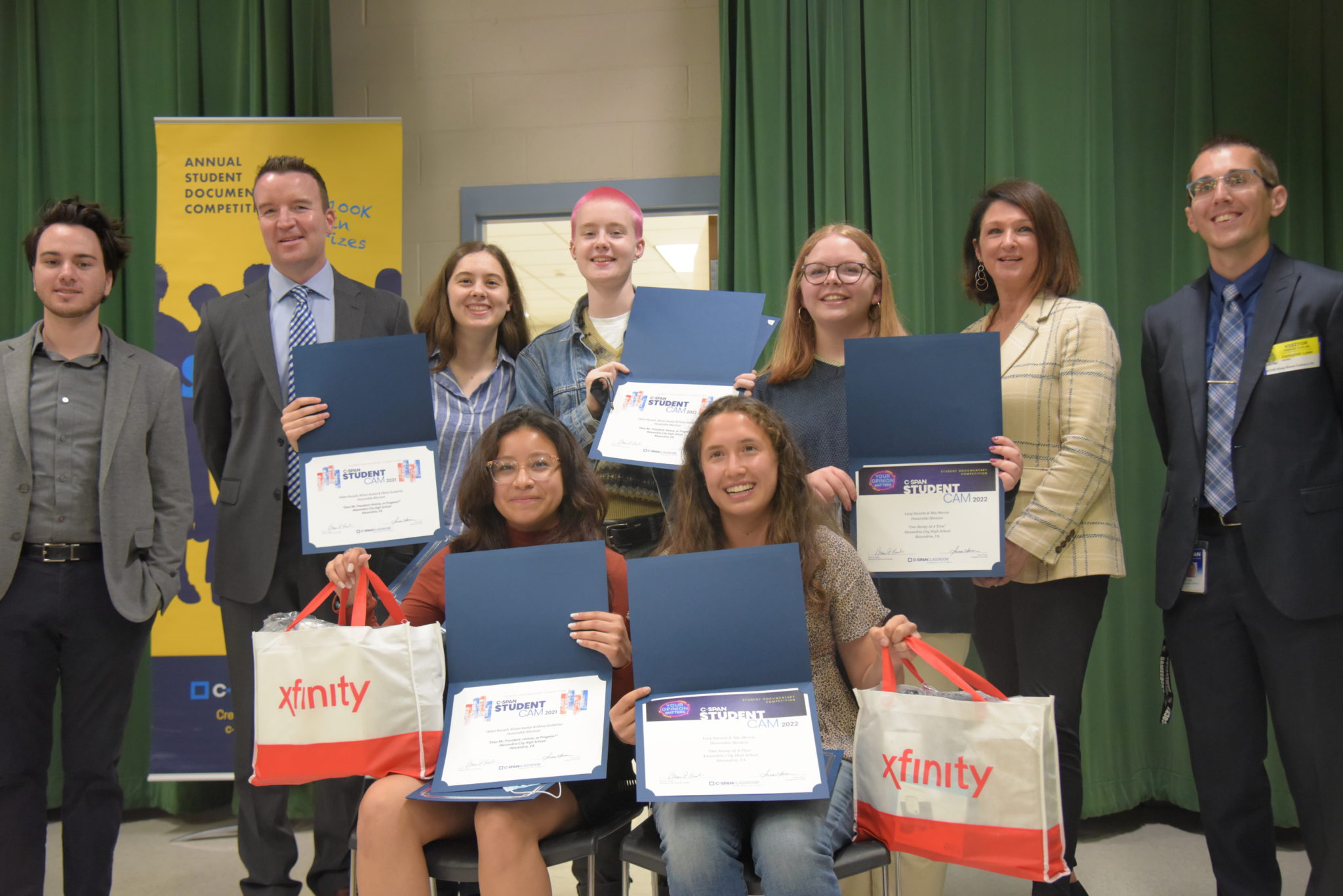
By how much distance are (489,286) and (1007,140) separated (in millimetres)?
2251

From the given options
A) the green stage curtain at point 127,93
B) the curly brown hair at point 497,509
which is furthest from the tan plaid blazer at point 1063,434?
the green stage curtain at point 127,93

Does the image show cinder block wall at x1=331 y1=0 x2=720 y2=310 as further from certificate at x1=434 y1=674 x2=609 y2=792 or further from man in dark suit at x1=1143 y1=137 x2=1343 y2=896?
certificate at x1=434 y1=674 x2=609 y2=792

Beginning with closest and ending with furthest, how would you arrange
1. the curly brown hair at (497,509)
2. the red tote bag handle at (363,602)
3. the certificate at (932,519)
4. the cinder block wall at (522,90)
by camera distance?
the red tote bag handle at (363,602) < the certificate at (932,519) < the curly brown hair at (497,509) < the cinder block wall at (522,90)

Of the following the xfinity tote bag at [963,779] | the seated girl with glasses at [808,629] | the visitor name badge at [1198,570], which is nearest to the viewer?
the xfinity tote bag at [963,779]

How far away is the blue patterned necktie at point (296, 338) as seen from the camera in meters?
2.63

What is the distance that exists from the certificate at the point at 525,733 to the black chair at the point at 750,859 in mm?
195

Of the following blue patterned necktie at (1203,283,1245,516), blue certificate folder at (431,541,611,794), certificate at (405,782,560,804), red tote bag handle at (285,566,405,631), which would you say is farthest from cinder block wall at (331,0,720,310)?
certificate at (405,782,560,804)

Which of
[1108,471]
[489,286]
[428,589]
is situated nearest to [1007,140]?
[1108,471]

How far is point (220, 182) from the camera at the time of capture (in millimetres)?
3840

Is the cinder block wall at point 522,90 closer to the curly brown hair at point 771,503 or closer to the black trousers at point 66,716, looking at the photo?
the black trousers at point 66,716

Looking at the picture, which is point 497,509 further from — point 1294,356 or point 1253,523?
point 1294,356

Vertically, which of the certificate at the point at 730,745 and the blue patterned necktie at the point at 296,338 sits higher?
the blue patterned necktie at the point at 296,338

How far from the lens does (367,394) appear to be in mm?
2186

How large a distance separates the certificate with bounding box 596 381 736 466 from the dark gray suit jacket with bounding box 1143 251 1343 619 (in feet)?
3.89
